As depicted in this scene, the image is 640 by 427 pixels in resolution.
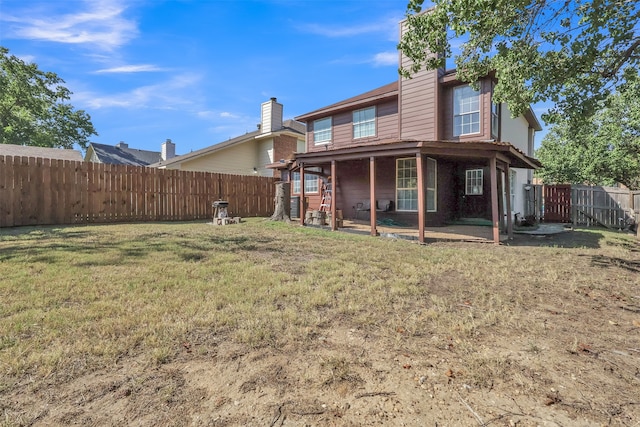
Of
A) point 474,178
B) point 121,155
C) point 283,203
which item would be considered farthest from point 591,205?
point 121,155

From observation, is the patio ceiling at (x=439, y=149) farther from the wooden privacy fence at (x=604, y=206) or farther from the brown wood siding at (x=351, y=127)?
the wooden privacy fence at (x=604, y=206)

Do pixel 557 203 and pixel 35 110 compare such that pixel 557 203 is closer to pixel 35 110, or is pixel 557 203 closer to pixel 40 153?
pixel 40 153

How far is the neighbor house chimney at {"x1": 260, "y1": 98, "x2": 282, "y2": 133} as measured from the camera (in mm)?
19578

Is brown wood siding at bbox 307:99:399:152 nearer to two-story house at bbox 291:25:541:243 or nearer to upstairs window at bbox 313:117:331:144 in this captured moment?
two-story house at bbox 291:25:541:243

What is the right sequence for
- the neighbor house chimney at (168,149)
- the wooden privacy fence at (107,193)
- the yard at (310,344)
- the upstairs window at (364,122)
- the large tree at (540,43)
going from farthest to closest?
1. the neighbor house chimney at (168,149)
2. the upstairs window at (364,122)
3. the wooden privacy fence at (107,193)
4. the large tree at (540,43)
5. the yard at (310,344)

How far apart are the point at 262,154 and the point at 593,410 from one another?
2063 cm

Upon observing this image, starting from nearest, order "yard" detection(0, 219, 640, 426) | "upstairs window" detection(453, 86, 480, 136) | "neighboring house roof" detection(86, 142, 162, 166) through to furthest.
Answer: "yard" detection(0, 219, 640, 426) → "upstairs window" detection(453, 86, 480, 136) → "neighboring house roof" detection(86, 142, 162, 166)

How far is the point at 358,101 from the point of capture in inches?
481

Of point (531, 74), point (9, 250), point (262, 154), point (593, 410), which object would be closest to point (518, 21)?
point (531, 74)

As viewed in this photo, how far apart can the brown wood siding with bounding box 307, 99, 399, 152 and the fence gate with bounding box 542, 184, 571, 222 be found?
9205 mm

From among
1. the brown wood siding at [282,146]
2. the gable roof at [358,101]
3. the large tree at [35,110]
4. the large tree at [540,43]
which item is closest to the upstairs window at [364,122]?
the gable roof at [358,101]

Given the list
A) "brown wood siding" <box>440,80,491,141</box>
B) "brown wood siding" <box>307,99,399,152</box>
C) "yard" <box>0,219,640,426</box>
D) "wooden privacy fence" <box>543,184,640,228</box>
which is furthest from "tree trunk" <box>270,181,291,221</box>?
"wooden privacy fence" <box>543,184,640,228</box>

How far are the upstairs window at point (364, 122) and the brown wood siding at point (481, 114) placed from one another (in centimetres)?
271

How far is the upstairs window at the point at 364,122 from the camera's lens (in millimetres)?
12326
